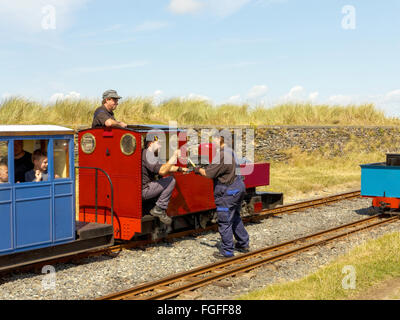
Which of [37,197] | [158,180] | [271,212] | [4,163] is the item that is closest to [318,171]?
[271,212]

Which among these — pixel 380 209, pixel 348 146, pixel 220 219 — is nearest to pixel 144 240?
pixel 220 219

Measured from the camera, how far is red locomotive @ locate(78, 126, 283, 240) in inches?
350

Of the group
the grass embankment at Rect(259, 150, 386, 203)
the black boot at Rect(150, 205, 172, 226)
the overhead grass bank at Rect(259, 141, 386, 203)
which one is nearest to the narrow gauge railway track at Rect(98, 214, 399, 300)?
the black boot at Rect(150, 205, 172, 226)

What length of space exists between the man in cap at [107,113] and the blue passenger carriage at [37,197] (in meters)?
1.30

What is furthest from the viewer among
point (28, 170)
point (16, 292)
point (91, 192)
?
point (91, 192)

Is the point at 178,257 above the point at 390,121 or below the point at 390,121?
below

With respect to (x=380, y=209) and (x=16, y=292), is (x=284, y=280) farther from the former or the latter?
(x=380, y=209)

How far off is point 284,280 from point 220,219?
1.75 meters

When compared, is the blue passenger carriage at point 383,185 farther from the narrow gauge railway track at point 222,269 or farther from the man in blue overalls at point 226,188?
the man in blue overalls at point 226,188

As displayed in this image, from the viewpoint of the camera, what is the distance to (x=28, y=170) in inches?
294

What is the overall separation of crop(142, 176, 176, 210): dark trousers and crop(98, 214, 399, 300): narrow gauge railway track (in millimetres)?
1568

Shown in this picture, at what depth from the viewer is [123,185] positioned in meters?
9.05

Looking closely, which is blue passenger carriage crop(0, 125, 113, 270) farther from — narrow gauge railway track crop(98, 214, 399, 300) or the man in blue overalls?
the man in blue overalls

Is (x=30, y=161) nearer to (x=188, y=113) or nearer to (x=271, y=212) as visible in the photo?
(x=271, y=212)
